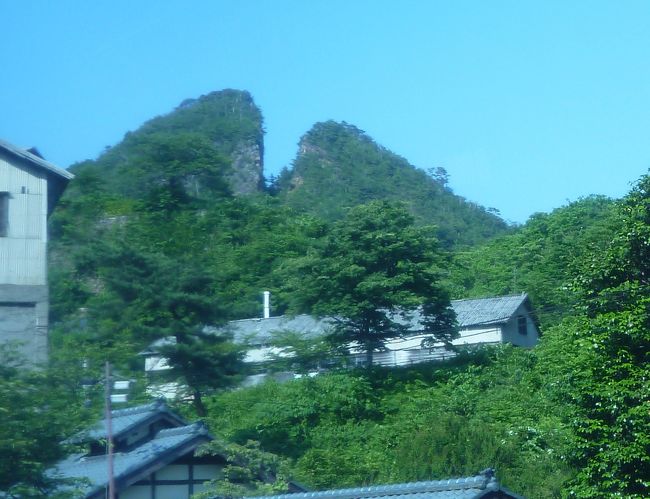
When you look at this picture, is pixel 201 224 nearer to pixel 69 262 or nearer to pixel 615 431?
pixel 69 262

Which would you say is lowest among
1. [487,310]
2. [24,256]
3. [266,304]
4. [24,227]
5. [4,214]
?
[487,310]

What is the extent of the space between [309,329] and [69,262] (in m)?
9.20

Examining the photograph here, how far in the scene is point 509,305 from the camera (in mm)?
34844

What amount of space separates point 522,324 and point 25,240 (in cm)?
2085

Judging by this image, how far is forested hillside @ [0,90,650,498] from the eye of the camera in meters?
14.9

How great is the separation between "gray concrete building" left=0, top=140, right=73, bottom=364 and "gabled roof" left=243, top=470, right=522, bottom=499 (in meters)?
7.01

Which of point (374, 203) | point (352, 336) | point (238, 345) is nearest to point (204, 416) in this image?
point (238, 345)

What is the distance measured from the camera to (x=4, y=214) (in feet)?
64.5

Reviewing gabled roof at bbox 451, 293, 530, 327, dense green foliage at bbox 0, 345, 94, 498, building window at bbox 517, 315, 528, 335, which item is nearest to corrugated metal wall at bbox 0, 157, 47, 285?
dense green foliage at bbox 0, 345, 94, 498

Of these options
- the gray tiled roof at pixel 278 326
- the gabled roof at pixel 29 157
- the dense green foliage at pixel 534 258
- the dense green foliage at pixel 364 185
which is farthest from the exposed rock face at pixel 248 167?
the gabled roof at pixel 29 157

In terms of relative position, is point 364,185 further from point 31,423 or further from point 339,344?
point 31,423

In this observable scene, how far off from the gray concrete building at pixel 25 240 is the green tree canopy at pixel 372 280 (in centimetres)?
1105

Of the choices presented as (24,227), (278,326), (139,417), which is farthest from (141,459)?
(278,326)

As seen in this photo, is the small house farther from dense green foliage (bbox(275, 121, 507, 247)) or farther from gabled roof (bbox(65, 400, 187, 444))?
dense green foliage (bbox(275, 121, 507, 247))
